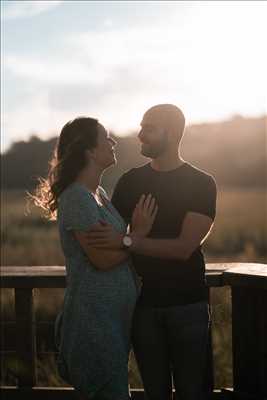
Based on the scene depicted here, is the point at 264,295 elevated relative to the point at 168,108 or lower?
lower

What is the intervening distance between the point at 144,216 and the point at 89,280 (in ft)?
1.17

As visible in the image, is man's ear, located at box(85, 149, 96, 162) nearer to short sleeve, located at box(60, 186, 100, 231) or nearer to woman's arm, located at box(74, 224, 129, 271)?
short sleeve, located at box(60, 186, 100, 231)

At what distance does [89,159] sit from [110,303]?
1.89 ft

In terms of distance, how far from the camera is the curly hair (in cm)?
319

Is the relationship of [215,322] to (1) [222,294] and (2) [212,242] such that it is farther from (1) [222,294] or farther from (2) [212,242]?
(2) [212,242]

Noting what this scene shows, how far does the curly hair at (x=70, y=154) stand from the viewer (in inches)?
126

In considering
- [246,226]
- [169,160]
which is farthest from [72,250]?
[246,226]

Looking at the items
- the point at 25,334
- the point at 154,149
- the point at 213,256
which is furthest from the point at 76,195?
the point at 213,256

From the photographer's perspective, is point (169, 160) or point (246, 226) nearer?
point (169, 160)

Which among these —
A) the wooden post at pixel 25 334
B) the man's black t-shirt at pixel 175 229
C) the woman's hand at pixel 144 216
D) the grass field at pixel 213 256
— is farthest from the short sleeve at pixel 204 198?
the wooden post at pixel 25 334

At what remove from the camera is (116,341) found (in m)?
3.13

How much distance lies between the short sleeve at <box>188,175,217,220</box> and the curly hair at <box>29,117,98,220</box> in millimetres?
454

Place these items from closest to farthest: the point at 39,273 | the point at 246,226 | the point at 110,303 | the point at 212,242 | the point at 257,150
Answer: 1. the point at 110,303
2. the point at 39,273
3. the point at 212,242
4. the point at 246,226
5. the point at 257,150

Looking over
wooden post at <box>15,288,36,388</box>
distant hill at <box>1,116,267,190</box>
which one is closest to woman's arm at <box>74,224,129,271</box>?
wooden post at <box>15,288,36,388</box>
